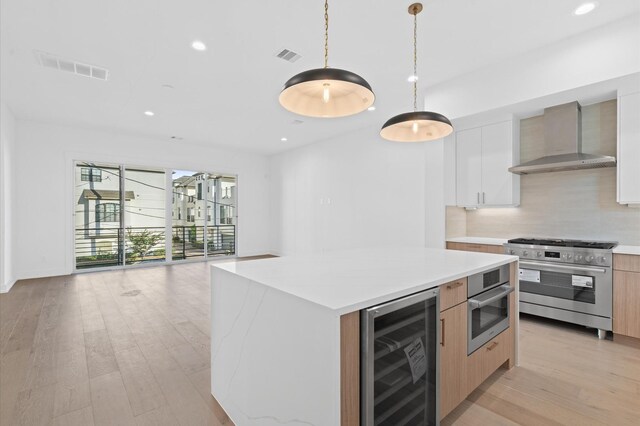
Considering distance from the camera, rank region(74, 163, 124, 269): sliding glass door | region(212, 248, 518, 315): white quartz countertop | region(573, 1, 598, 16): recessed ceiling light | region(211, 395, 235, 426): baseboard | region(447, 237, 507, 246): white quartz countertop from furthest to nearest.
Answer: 1. region(74, 163, 124, 269): sliding glass door
2. region(447, 237, 507, 246): white quartz countertop
3. region(573, 1, 598, 16): recessed ceiling light
4. region(211, 395, 235, 426): baseboard
5. region(212, 248, 518, 315): white quartz countertop

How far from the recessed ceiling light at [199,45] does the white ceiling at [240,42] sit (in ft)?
0.18

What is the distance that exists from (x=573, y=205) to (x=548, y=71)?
1.54m

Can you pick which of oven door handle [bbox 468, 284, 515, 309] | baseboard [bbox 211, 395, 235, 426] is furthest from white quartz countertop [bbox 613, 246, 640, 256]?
baseboard [bbox 211, 395, 235, 426]

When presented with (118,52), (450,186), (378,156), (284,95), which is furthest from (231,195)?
(284,95)

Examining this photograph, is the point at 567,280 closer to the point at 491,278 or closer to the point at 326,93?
the point at 491,278

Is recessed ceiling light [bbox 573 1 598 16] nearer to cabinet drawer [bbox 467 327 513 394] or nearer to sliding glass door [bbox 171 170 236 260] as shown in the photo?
cabinet drawer [bbox 467 327 513 394]

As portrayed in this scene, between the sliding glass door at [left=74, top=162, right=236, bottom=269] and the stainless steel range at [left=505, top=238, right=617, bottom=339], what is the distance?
656cm

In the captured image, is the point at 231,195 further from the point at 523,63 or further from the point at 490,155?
the point at 523,63

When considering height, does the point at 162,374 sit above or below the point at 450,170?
below

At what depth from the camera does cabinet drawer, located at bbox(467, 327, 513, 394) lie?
1844 mm

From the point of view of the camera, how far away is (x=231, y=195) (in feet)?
26.8

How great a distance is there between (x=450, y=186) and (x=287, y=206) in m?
4.74

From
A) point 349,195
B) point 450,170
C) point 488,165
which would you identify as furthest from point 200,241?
point 488,165

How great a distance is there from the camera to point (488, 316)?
79.5 inches
